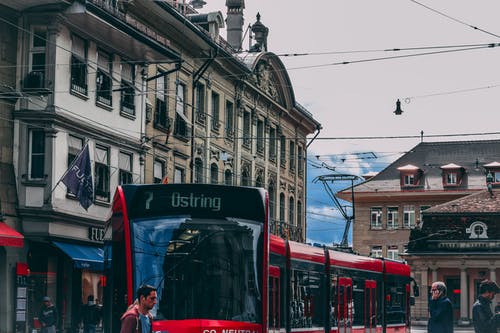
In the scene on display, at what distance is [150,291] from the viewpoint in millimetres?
11852

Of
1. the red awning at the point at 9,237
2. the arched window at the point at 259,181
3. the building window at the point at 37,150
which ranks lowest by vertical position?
the red awning at the point at 9,237

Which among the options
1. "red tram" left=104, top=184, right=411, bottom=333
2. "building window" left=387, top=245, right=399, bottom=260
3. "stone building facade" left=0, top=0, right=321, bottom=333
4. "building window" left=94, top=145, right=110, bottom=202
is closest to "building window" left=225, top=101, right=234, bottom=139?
"stone building facade" left=0, top=0, right=321, bottom=333

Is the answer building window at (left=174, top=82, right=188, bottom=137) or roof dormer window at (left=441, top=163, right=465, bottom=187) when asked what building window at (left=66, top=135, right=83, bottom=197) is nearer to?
building window at (left=174, top=82, right=188, bottom=137)

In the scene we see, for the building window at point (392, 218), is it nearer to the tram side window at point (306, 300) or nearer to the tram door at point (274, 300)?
the tram side window at point (306, 300)

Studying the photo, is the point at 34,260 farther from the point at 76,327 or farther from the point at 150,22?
the point at 150,22

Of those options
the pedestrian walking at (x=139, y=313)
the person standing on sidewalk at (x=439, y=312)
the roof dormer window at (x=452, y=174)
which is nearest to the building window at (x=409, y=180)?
the roof dormer window at (x=452, y=174)

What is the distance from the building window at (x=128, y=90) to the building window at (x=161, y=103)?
8.56ft

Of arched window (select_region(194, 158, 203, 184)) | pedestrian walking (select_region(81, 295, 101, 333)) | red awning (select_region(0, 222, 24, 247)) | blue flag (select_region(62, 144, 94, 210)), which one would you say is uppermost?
arched window (select_region(194, 158, 203, 184))

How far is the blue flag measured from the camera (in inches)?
1266

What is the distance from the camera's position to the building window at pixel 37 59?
108 ft

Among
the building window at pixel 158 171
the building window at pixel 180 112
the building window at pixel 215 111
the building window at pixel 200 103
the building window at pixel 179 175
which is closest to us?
the building window at pixel 158 171

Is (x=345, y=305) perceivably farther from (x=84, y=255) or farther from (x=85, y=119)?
(x=85, y=119)

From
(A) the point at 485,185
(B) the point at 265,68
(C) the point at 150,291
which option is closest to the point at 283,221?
(B) the point at 265,68

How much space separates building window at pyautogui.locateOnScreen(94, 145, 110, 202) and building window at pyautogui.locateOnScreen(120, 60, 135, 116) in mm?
1893
